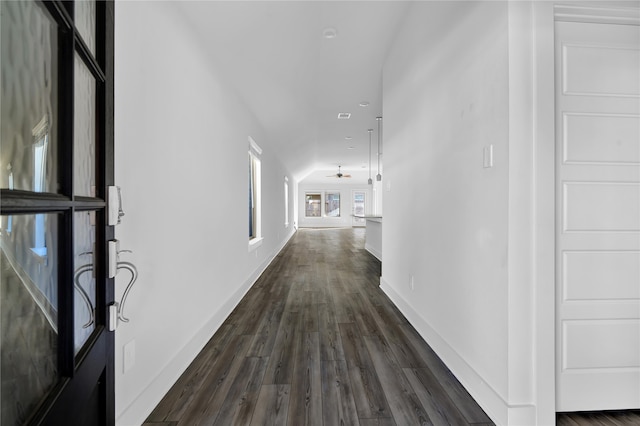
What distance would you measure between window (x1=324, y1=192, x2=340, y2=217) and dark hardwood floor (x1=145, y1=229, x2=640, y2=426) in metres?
13.3

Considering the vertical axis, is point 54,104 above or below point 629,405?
above

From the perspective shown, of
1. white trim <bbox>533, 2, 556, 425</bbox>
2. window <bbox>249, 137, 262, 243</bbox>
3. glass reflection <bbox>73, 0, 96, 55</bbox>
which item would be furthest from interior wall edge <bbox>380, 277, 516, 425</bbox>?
window <bbox>249, 137, 262, 243</bbox>

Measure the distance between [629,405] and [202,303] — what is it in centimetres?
257

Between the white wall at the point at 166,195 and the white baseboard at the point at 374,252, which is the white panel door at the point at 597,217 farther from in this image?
the white baseboard at the point at 374,252

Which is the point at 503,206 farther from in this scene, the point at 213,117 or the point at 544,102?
the point at 213,117

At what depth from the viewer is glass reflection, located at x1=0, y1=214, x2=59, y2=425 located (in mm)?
532

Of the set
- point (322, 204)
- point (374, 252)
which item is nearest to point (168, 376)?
point (374, 252)

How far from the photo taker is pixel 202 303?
231cm

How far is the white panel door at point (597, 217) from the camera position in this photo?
147cm

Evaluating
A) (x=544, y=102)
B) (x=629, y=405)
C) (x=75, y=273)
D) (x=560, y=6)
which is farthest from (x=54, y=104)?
(x=629, y=405)

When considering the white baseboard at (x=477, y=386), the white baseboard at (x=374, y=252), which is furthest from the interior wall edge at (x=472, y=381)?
the white baseboard at (x=374, y=252)

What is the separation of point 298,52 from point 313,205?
1359 centimetres

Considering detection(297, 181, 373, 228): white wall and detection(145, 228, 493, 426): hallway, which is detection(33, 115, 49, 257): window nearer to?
detection(145, 228, 493, 426): hallway

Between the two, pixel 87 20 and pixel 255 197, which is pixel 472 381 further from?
pixel 255 197
